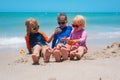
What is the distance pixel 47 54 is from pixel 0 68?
2.90ft

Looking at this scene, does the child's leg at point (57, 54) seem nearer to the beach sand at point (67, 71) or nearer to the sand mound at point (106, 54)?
the beach sand at point (67, 71)

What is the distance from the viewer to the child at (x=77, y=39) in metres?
6.11

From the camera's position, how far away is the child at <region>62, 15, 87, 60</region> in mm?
6108

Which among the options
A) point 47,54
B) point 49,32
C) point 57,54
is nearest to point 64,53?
point 57,54

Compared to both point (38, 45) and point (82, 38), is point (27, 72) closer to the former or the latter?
point (38, 45)

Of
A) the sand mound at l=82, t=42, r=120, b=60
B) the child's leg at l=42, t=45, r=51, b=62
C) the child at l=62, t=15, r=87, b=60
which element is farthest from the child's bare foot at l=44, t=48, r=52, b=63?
the sand mound at l=82, t=42, r=120, b=60

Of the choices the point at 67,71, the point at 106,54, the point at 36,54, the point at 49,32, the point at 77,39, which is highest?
the point at 49,32

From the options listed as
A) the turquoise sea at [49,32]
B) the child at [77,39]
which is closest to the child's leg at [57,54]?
the child at [77,39]

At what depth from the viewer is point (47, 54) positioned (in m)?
5.95

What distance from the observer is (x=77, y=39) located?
21.4ft

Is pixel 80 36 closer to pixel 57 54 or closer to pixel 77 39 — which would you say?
pixel 77 39

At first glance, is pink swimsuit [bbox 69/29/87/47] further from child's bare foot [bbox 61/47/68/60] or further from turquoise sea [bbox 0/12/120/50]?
turquoise sea [bbox 0/12/120/50]

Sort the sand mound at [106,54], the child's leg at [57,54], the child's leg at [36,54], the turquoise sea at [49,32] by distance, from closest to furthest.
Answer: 1. the child's leg at [36,54]
2. the child's leg at [57,54]
3. the sand mound at [106,54]
4. the turquoise sea at [49,32]

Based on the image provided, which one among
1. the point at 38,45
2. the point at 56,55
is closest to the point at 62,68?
the point at 56,55
